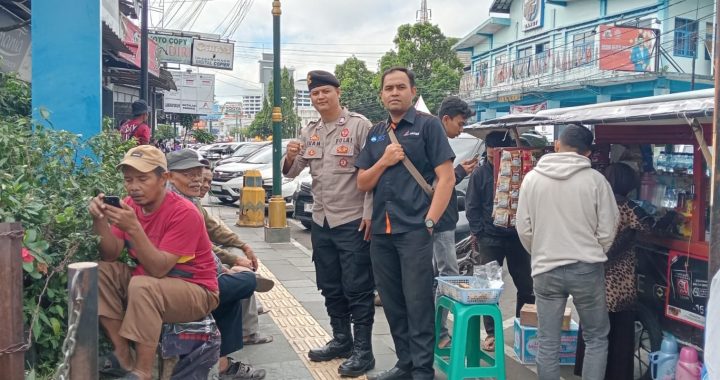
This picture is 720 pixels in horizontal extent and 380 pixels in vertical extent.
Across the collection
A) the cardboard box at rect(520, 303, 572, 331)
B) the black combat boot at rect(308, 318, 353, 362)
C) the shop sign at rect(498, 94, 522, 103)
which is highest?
the shop sign at rect(498, 94, 522, 103)

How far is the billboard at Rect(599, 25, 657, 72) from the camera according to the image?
65.6 feet

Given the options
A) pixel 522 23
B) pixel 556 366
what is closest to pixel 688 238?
pixel 556 366

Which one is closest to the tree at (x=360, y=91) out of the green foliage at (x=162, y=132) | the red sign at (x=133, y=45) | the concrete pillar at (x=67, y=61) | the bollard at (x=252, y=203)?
the green foliage at (x=162, y=132)

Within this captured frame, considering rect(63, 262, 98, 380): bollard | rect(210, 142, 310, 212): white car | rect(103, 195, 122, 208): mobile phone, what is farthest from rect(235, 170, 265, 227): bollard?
rect(63, 262, 98, 380): bollard

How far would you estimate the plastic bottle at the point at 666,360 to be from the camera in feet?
12.5

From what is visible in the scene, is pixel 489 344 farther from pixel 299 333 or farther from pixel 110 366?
pixel 110 366

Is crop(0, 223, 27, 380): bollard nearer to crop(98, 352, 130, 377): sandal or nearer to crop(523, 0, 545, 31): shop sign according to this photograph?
crop(98, 352, 130, 377): sandal

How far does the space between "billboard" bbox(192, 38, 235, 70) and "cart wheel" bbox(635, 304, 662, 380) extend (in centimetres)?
2333

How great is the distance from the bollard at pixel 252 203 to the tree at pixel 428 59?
68.9 ft

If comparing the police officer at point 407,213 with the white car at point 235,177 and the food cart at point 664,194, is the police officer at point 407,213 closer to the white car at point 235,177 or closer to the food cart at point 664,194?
the food cart at point 664,194

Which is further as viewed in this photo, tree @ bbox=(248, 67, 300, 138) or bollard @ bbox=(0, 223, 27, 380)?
tree @ bbox=(248, 67, 300, 138)

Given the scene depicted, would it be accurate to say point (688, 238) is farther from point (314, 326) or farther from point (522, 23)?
point (522, 23)

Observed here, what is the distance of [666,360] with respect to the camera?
3830mm

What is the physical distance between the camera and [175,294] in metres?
3.28
